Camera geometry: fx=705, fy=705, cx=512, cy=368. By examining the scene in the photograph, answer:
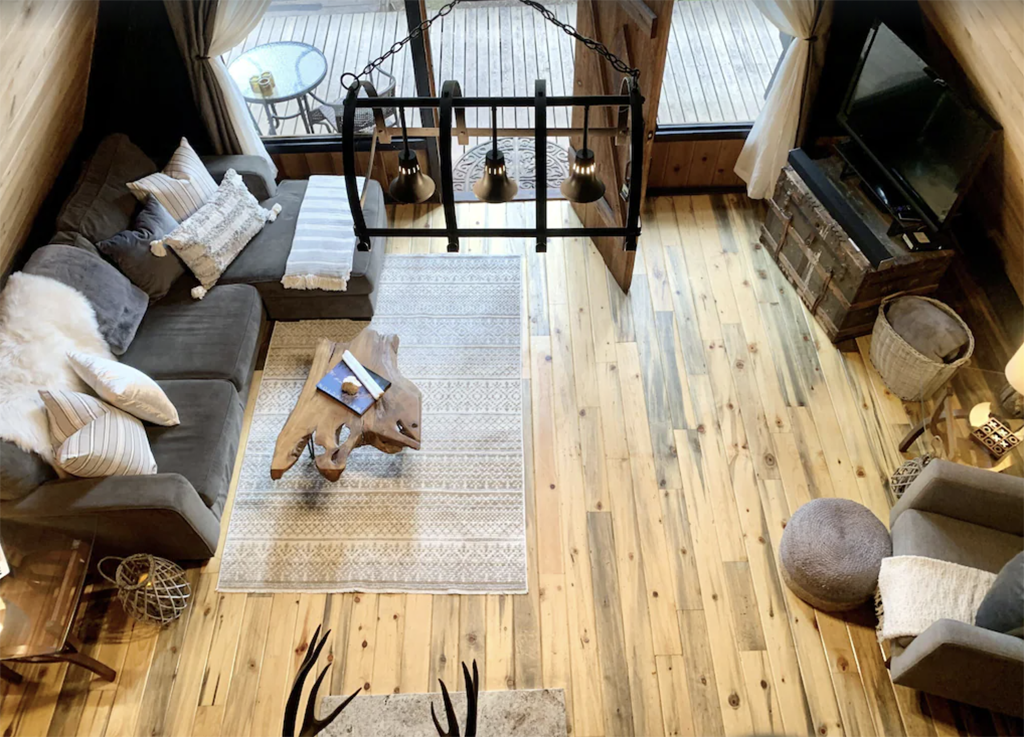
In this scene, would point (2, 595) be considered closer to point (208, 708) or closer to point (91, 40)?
point (208, 708)

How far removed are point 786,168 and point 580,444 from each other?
186cm

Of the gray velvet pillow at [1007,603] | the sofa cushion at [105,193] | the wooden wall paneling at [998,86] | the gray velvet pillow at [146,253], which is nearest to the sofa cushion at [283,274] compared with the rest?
the gray velvet pillow at [146,253]

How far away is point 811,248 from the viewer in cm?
365

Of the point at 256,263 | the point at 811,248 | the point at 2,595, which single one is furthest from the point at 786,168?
the point at 2,595

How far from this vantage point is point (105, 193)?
3.32 meters

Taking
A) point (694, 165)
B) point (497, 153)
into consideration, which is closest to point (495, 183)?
point (497, 153)

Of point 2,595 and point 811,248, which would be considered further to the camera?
point 811,248

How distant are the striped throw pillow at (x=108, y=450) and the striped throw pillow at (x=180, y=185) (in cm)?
118

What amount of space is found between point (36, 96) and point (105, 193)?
65cm

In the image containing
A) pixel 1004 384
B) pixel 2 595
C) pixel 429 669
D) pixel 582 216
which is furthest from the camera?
pixel 582 216

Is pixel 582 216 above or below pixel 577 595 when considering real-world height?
above

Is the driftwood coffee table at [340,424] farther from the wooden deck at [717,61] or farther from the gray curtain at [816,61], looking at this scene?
the gray curtain at [816,61]

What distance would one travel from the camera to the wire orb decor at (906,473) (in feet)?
9.68

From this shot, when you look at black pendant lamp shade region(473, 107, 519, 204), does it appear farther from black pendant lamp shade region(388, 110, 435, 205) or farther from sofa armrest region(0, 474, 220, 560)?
sofa armrest region(0, 474, 220, 560)
